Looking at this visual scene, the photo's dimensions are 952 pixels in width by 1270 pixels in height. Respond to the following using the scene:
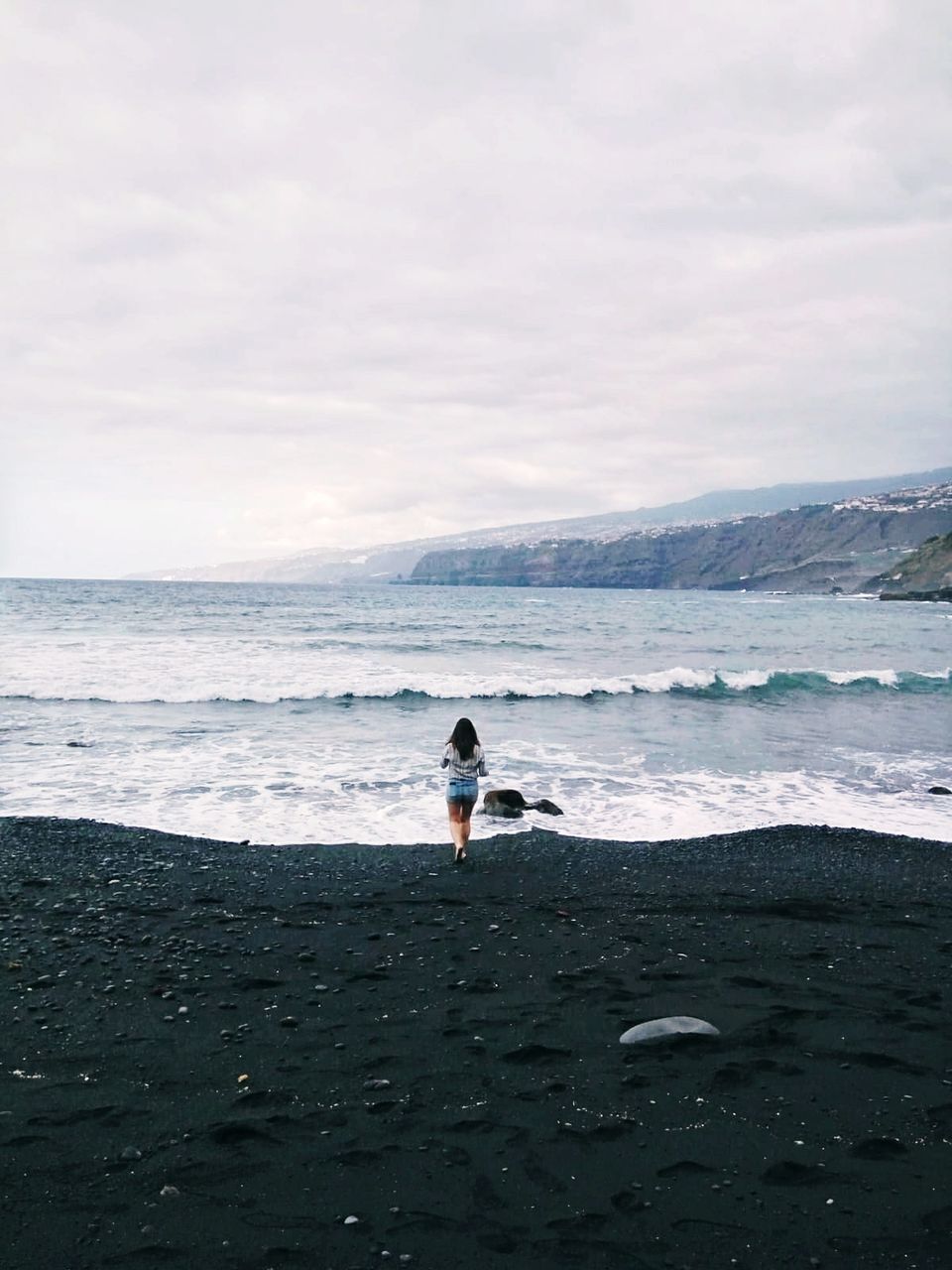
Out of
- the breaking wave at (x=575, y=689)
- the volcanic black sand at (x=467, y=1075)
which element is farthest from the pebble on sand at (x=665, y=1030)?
the breaking wave at (x=575, y=689)

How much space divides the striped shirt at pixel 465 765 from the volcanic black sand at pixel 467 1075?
165cm

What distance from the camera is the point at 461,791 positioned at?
10.0 m

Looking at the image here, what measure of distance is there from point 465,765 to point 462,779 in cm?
18

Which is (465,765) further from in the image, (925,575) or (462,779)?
(925,575)

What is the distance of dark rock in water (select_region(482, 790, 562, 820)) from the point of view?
40.1ft

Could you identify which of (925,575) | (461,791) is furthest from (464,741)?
(925,575)

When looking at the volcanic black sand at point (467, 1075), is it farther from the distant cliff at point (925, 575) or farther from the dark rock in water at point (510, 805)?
the distant cliff at point (925, 575)

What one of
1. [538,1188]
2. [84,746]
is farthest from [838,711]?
[538,1188]

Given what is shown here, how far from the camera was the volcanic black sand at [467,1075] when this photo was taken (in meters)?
3.65

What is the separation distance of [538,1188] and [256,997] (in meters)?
2.89

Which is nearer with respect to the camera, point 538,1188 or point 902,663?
point 538,1188

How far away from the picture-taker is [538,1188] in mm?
3922

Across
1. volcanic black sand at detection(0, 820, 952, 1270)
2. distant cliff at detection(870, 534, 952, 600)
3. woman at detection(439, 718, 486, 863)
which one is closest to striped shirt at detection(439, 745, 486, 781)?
woman at detection(439, 718, 486, 863)

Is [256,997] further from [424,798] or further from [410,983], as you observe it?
[424,798]
